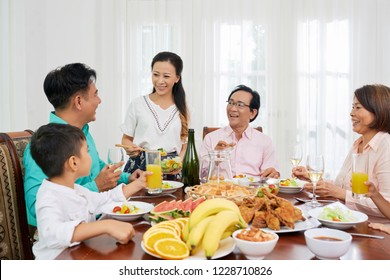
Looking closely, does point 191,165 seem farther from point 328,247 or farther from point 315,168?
point 328,247

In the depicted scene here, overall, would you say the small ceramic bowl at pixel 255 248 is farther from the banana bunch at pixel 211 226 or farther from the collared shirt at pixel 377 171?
the collared shirt at pixel 377 171

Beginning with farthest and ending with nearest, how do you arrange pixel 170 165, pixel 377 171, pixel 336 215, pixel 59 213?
pixel 170 165, pixel 377 171, pixel 336 215, pixel 59 213

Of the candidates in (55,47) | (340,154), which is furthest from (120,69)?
(340,154)

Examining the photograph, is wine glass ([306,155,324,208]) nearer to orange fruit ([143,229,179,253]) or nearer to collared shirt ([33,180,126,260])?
orange fruit ([143,229,179,253])

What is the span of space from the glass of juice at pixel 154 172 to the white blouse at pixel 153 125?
910 millimetres

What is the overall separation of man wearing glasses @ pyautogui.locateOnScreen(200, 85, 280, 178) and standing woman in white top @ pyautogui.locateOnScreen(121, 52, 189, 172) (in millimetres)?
253

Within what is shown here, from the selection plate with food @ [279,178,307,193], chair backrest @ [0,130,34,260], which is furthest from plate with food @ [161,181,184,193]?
chair backrest @ [0,130,34,260]

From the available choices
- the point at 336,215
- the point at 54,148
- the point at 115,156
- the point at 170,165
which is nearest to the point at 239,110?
the point at 170,165

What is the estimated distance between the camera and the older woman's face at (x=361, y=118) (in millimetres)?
1866

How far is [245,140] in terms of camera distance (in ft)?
8.62

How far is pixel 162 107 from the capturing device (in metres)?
2.71

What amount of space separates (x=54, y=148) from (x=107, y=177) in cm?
41
